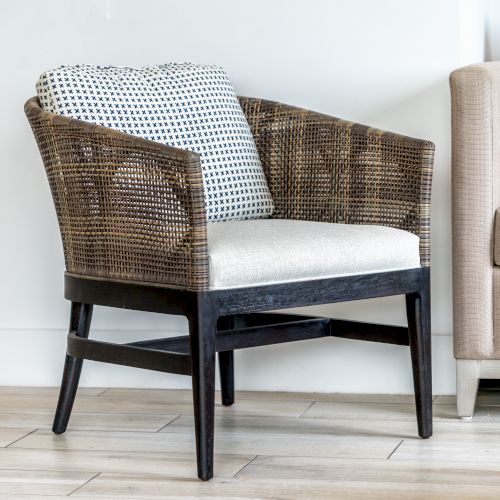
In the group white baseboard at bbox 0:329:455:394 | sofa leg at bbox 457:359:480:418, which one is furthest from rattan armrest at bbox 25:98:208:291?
sofa leg at bbox 457:359:480:418

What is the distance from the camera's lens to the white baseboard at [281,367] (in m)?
2.59

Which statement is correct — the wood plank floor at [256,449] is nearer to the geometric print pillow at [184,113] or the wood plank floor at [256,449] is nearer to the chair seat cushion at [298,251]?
the chair seat cushion at [298,251]

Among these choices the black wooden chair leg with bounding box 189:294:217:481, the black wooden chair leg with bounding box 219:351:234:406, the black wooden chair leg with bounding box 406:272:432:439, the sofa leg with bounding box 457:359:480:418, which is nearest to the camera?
the black wooden chair leg with bounding box 189:294:217:481

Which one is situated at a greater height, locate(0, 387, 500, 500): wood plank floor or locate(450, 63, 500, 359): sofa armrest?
locate(450, 63, 500, 359): sofa armrest

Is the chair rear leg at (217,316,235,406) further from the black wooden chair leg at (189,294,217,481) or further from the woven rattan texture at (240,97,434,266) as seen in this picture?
the black wooden chair leg at (189,294,217,481)

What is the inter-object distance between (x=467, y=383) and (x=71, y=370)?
0.89 m

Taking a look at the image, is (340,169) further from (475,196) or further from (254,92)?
(254,92)

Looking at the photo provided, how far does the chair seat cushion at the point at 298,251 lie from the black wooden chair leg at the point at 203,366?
0.19 ft

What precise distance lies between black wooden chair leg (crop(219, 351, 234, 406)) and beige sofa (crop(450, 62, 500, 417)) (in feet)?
1.89

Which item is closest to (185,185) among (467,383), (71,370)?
(71,370)

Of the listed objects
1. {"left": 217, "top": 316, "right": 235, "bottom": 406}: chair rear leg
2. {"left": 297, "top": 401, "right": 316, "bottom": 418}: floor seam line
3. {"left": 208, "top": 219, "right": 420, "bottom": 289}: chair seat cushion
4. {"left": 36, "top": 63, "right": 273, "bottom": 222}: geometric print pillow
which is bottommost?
{"left": 297, "top": 401, "right": 316, "bottom": 418}: floor seam line

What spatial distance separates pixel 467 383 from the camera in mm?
2291

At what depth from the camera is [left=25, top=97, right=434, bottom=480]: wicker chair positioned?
6.04ft

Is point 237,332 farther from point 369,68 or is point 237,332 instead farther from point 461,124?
point 369,68
